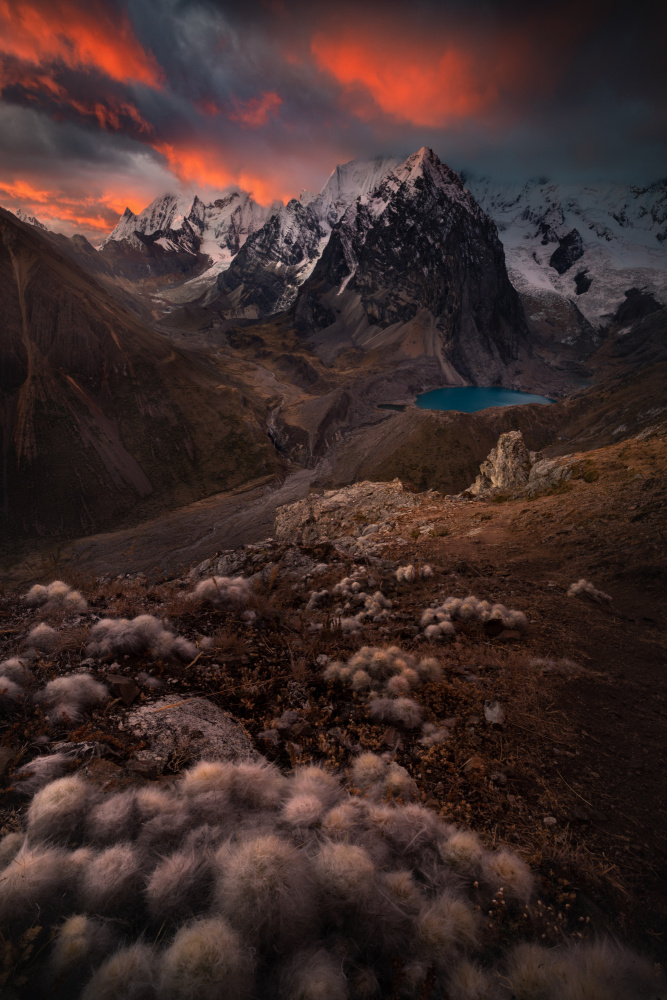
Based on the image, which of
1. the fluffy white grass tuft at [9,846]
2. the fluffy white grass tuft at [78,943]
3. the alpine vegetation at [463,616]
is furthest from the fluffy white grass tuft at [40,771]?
the alpine vegetation at [463,616]

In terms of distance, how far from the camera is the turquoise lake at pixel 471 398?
13643cm

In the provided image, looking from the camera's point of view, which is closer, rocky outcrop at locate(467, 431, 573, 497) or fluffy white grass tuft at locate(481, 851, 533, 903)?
fluffy white grass tuft at locate(481, 851, 533, 903)

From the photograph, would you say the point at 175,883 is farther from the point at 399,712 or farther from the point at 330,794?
the point at 399,712

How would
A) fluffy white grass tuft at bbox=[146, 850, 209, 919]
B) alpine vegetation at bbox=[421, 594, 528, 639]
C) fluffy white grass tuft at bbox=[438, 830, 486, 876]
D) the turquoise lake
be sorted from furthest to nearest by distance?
the turquoise lake → alpine vegetation at bbox=[421, 594, 528, 639] → fluffy white grass tuft at bbox=[438, 830, 486, 876] → fluffy white grass tuft at bbox=[146, 850, 209, 919]

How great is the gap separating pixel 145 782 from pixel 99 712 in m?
1.28

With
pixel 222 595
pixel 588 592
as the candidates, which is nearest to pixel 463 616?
pixel 588 592

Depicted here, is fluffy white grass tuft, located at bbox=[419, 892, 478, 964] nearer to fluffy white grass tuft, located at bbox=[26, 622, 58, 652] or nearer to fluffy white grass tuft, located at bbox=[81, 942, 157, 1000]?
fluffy white grass tuft, located at bbox=[81, 942, 157, 1000]

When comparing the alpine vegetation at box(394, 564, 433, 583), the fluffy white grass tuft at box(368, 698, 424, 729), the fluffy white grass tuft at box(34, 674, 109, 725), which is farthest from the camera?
the alpine vegetation at box(394, 564, 433, 583)

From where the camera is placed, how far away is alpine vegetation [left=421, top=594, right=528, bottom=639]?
7.08m

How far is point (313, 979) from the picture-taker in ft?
6.75

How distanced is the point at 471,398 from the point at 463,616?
156 m

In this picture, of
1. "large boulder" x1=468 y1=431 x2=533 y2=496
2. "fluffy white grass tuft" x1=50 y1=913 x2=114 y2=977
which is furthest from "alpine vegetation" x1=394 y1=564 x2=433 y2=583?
"large boulder" x1=468 y1=431 x2=533 y2=496

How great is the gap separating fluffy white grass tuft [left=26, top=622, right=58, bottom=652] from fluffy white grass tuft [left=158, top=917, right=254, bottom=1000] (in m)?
4.39

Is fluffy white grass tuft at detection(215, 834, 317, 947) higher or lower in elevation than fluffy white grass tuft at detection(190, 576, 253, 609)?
lower
